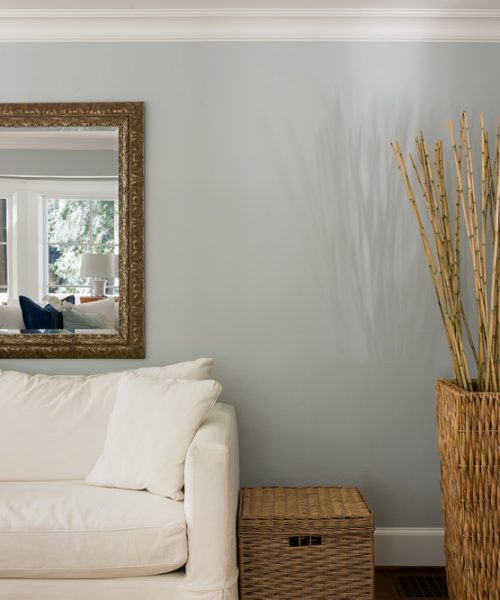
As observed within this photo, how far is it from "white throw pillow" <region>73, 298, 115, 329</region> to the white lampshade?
0.12 meters

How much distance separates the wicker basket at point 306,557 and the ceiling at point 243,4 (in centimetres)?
218

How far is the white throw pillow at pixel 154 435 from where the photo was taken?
2.48 m

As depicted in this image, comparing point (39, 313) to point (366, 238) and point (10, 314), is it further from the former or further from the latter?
point (366, 238)

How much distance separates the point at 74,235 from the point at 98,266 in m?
0.18

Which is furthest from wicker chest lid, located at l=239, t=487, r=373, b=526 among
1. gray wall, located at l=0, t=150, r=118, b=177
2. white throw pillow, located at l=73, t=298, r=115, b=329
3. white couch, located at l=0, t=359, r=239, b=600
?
gray wall, located at l=0, t=150, r=118, b=177

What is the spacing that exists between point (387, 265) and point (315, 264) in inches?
13.3

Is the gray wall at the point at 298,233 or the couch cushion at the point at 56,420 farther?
the gray wall at the point at 298,233

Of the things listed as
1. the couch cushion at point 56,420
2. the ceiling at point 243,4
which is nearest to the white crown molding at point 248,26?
the ceiling at point 243,4

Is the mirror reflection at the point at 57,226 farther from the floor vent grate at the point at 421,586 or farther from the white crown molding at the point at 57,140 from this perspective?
the floor vent grate at the point at 421,586

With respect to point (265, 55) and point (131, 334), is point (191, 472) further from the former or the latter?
point (265, 55)

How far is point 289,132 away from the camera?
310 centimetres

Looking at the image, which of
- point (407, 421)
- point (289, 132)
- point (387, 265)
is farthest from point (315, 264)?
point (407, 421)

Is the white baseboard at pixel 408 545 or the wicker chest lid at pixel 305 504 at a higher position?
the wicker chest lid at pixel 305 504

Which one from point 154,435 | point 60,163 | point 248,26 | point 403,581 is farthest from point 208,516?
point 248,26
